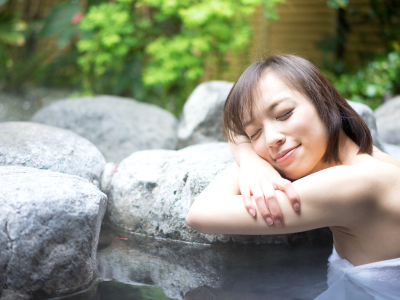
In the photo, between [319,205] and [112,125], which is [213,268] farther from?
[112,125]

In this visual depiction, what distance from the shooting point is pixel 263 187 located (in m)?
1.50

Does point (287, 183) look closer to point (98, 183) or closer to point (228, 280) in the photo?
point (228, 280)

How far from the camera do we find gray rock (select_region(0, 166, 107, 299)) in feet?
4.48

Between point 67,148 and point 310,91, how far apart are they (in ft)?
5.39

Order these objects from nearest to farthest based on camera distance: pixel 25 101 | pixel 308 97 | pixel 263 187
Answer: pixel 263 187 → pixel 308 97 → pixel 25 101

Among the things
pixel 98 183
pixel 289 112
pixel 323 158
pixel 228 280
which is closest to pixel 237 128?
pixel 289 112

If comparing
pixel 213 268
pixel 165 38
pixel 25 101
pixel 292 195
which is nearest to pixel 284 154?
pixel 292 195

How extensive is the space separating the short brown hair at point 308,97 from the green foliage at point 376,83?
378 centimetres

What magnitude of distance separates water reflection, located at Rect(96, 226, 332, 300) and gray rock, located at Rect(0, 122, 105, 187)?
478 millimetres

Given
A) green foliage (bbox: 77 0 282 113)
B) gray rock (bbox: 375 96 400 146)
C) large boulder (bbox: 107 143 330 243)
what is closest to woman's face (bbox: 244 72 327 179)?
large boulder (bbox: 107 143 330 243)

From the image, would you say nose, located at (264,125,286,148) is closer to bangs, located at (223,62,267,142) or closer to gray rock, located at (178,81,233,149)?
bangs, located at (223,62,267,142)

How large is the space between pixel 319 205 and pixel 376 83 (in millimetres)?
4677

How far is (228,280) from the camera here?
1616 millimetres

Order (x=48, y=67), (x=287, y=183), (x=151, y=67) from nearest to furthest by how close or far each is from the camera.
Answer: (x=287, y=183) → (x=151, y=67) → (x=48, y=67)
